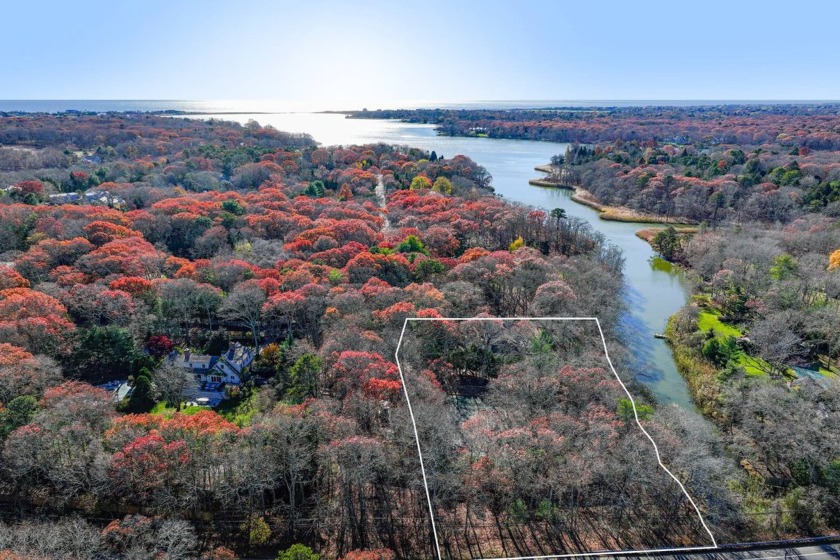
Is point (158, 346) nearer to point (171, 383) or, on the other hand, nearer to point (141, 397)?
point (141, 397)

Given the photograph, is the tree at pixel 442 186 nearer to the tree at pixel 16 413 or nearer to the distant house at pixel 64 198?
the distant house at pixel 64 198

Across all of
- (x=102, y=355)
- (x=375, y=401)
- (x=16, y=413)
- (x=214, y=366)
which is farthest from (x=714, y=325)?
(x=16, y=413)

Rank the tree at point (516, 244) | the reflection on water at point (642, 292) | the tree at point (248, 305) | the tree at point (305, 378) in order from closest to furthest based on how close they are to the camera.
→ the tree at point (305, 378)
the tree at point (248, 305)
the reflection on water at point (642, 292)
the tree at point (516, 244)

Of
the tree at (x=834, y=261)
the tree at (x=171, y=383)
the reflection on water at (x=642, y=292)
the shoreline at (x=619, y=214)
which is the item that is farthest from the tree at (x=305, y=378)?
the shoreline at (x=619, y=214)

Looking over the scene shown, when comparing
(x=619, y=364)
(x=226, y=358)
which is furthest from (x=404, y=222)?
(x=619, y=364)

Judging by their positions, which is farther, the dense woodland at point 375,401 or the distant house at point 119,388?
the distant house at point 119,388

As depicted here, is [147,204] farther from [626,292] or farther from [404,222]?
[626,292]
